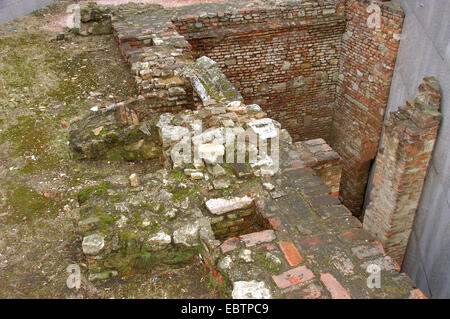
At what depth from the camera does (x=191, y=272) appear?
11.4 ft

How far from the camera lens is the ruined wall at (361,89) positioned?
6.69 metres

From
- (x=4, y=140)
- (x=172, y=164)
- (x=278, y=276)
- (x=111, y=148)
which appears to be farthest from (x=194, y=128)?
(x=4, y=140)

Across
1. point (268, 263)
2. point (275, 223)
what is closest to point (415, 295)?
point (268, 263)

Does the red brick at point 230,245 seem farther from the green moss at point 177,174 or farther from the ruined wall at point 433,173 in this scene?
the ruined wall at point 433,173

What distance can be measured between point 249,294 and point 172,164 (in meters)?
1.82

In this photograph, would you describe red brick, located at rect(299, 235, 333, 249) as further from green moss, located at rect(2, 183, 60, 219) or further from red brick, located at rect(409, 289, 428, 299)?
green moss, located at rect(2, 183, 60, 219)

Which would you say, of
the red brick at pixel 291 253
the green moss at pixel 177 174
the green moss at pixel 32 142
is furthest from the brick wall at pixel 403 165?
the green moss at pixel 32 142

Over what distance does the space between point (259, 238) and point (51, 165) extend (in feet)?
9.40

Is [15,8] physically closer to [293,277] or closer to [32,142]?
[32,142]

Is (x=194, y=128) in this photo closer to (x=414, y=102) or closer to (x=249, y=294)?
(x=249, y=294)

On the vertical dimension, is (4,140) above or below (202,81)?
below

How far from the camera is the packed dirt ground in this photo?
3.40m

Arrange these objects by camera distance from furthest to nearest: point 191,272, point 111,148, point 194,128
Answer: point 111,148 → point 194,128 → point 191,272

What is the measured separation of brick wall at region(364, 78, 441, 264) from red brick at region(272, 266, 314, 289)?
229cm
